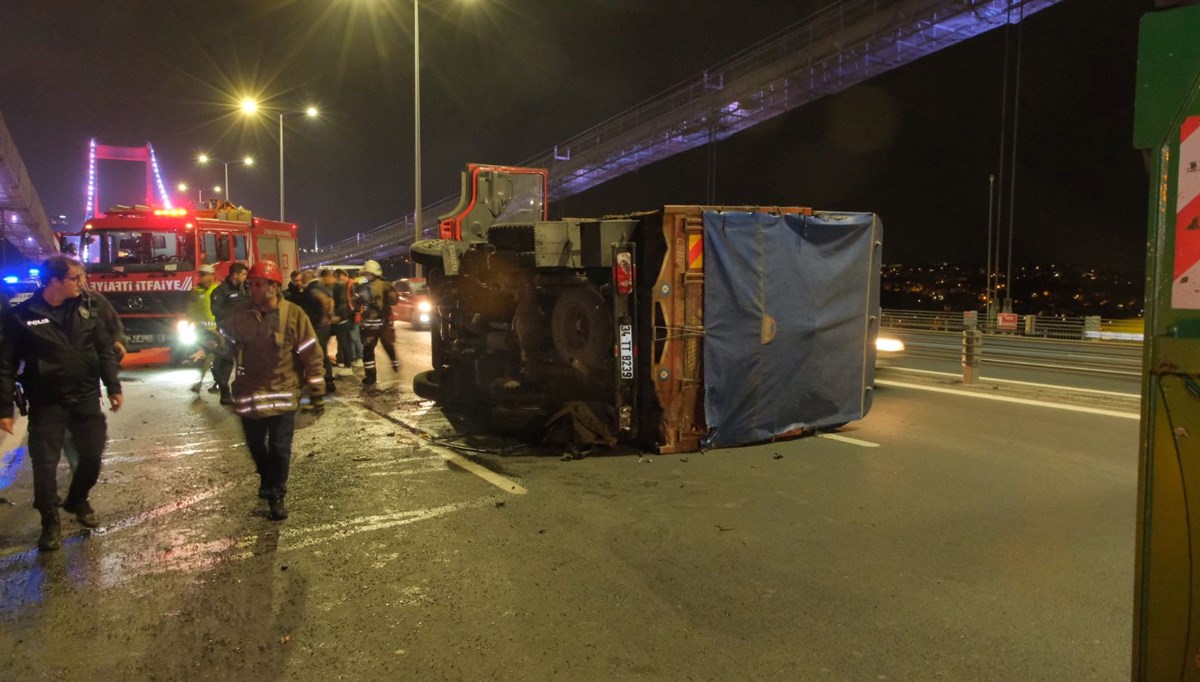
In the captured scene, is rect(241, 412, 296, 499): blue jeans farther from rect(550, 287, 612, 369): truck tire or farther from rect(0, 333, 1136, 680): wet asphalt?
rect(550, 287, 612, 369): truck tire

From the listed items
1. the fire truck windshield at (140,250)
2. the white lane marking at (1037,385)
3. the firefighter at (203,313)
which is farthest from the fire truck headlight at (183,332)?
the white lane marking at (1037,385)

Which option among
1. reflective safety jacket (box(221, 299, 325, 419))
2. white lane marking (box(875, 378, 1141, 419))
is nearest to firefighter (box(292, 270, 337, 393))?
reflective safety jacket (box(221, 299, 325, 419))

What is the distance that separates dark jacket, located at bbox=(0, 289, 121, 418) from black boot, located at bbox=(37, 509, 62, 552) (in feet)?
2.21

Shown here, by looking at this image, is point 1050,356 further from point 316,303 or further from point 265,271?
point 265,271

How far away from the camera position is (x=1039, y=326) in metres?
25.7

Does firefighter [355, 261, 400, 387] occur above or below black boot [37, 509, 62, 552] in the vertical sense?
above

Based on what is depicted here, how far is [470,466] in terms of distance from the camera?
654 cm

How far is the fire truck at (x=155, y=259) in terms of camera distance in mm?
13453

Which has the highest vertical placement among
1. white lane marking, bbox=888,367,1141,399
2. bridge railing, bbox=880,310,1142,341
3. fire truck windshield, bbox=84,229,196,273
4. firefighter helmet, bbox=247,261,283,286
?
fire truck windshield, bbox=84,229,196,273

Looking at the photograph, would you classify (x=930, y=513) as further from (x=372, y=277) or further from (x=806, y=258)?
(x=372, y=277)

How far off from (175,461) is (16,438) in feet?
7.19

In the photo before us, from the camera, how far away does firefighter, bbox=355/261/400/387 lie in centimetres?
1077

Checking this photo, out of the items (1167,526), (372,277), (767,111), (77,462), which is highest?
(767,111)

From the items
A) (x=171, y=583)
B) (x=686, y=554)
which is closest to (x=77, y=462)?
(x=171, y=583)
